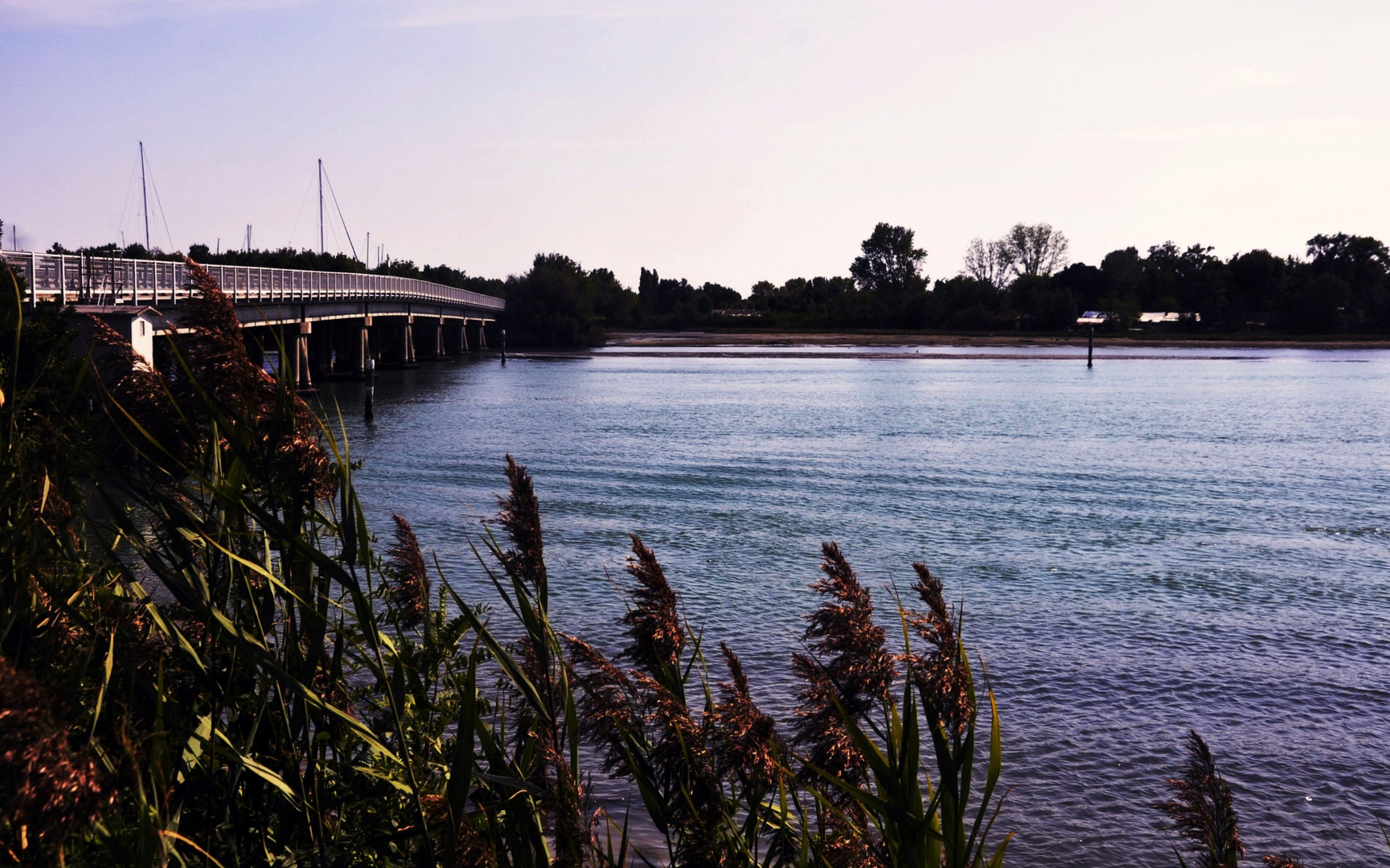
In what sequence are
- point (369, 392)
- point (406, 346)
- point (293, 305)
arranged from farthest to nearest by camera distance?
point (406, 346), point (293, 305), point (369, 392)

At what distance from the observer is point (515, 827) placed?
3486 mm

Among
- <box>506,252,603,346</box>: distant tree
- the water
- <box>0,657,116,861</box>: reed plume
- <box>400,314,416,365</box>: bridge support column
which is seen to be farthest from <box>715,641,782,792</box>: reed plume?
<box>506,252,603,346</box>: distant tree

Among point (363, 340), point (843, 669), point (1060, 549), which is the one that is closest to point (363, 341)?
point (363, 340)

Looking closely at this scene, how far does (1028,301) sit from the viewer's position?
154 metres

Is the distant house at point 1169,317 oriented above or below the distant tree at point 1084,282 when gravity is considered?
below

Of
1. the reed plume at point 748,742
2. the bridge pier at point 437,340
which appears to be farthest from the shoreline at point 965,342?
the reed plume at point 748,742

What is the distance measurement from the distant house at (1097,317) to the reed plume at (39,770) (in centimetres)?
14802

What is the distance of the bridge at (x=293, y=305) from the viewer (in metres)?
21.1

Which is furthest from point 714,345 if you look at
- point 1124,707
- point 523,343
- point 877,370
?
point 1124,707

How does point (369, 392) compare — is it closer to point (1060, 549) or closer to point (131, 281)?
point (131, 281)

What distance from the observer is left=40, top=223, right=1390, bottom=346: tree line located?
126 m

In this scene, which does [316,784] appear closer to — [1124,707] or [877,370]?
[1124,707]

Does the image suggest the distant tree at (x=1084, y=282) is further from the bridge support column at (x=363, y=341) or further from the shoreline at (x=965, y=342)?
the bridge support column at (x=363, y=341)

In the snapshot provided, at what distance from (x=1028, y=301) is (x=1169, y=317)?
1761cm
